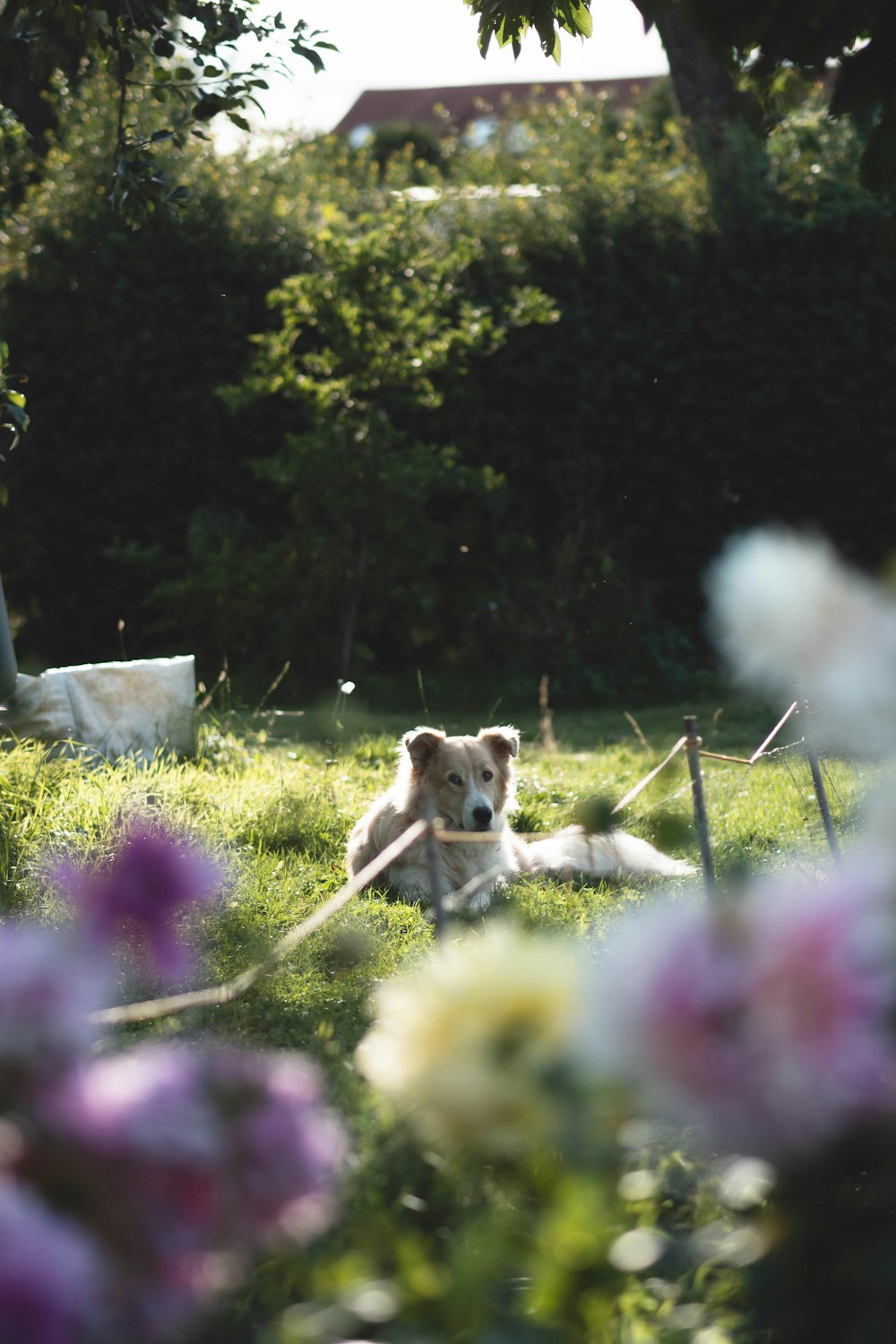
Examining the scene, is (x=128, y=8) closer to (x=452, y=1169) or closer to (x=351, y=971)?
(x=351, y=971)

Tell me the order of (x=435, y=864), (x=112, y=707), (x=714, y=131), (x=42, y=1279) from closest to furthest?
(x=42, y=1279), (x=435, y=864), (x=112, y=707), (x=714, y=131)

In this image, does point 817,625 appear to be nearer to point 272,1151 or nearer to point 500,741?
point 272,1151

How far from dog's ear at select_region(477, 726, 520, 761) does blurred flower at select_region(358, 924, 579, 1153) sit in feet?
13.5

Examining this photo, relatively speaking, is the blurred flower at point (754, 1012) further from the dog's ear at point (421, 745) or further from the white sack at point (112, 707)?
the white sack at point (112, 707)

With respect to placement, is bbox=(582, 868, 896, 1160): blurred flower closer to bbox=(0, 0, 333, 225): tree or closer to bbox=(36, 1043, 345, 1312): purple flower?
bbox=(36, 1043, 345, 1312): purple flower

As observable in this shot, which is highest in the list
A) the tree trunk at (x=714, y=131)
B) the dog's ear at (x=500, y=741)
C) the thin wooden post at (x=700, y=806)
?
the tree trunk at (x=714, y=131)

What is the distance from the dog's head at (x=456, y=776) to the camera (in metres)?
5.10

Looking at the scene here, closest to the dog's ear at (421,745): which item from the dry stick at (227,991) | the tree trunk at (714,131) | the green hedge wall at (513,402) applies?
the dry stick at (227,991)

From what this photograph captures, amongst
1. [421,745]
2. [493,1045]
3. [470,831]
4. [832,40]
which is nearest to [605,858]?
[470,831]

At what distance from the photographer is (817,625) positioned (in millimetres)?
1417

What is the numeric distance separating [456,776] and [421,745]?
189 millimetres

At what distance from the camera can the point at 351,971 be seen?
3.96 metres

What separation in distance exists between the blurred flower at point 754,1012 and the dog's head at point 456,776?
3.88m

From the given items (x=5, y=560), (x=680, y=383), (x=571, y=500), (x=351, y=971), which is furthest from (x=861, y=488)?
(x=351, y=971)
